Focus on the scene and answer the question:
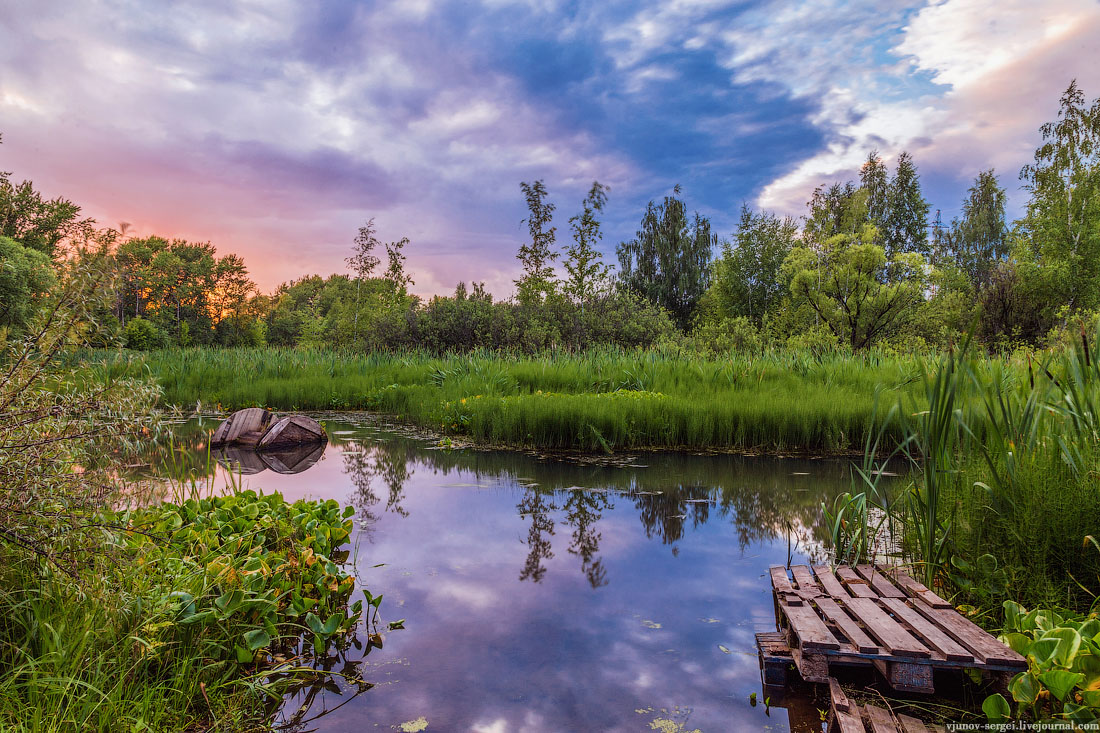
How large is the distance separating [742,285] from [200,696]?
Answer: 44778mm

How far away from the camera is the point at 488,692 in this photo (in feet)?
9.32

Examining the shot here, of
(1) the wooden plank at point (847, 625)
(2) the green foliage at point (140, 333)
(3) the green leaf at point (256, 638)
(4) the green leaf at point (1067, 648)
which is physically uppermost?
(2) the green foliage at point (140, 333)

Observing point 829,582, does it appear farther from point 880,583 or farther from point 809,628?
point 809,628

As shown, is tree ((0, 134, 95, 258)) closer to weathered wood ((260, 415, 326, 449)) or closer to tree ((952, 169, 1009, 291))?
weathered wood ((260, 415, 326, 449))

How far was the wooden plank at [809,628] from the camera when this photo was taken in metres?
2.65

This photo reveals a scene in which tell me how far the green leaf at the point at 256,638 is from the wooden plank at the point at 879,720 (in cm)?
266

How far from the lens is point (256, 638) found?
2729 mm

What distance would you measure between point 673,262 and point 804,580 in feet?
142

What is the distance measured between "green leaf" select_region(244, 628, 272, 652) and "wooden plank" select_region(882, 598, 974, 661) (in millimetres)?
3052

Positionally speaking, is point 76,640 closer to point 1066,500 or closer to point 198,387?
point 1066,500

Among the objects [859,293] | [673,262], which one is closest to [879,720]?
[859,293]

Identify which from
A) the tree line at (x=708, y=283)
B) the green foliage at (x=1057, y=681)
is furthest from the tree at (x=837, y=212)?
the green foliage at (x=1057, y=681)

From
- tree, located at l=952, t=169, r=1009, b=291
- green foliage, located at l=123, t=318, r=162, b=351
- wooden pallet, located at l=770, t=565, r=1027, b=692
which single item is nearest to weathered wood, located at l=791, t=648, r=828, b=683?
wooden pallet, located at l=770, t=565, r=1027, b=692

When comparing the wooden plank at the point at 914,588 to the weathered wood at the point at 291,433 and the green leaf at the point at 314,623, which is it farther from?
the weathered wood at the point at 291,433
